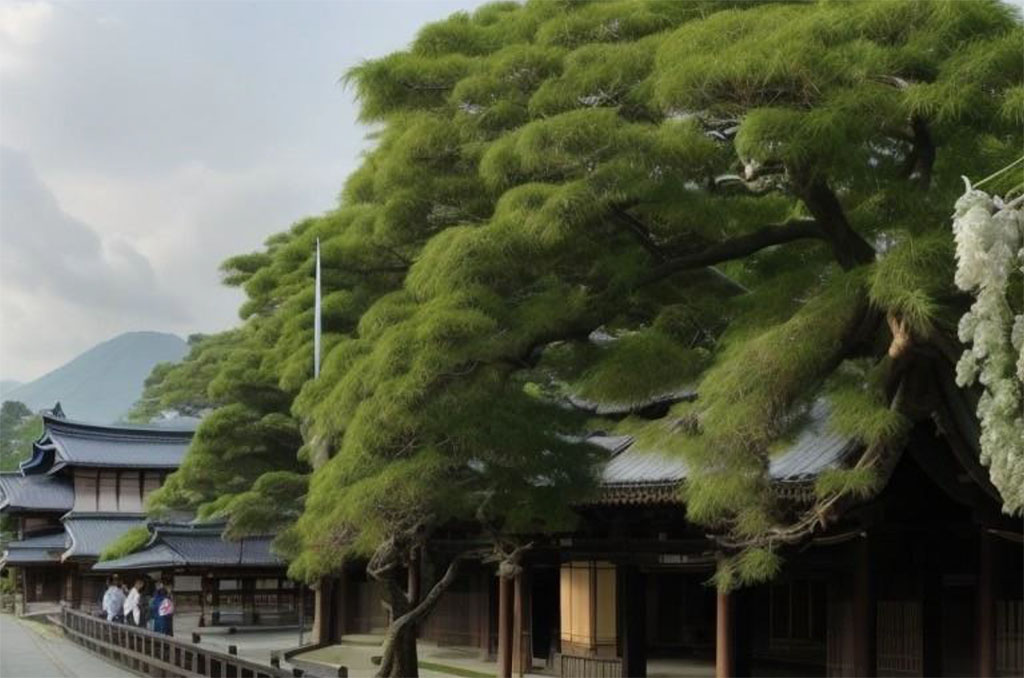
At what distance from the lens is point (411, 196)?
46.9ft

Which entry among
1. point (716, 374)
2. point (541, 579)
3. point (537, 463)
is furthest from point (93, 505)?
point (716, 374)

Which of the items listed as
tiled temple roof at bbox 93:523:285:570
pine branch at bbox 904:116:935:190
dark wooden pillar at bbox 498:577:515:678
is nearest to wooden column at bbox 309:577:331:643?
tiled temple roof at bbox 93:523:285:570

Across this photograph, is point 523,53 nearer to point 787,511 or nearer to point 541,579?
point 787,511

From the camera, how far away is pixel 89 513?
51719mm

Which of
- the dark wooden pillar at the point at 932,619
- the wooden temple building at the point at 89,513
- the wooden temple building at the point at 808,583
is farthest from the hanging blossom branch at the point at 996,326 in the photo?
the wooden temple building at the point at 89,513

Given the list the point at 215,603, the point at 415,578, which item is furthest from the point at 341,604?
the point at 415,578

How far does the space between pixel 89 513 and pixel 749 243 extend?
45059 mm

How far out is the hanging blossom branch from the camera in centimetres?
749

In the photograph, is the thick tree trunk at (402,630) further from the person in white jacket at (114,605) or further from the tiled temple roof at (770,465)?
the person in white jacket at (114,605)

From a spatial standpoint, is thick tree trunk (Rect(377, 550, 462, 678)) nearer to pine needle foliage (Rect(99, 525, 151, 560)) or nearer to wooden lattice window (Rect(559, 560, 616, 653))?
wooden lattice window (Rect(559, 560, 616, 653))

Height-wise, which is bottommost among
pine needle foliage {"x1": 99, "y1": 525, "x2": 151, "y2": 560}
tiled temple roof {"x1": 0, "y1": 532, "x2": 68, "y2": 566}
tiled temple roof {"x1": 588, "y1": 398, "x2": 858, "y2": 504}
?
tiled temple roof {"x1": 0, "y1": 532, "x2": 68, "y2": 566}

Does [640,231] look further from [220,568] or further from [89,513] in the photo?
[89,513]

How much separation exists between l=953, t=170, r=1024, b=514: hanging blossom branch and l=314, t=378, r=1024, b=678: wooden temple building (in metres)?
3.57

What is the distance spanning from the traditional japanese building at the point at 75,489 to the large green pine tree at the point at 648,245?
39.4 metres
